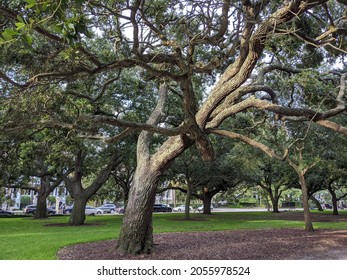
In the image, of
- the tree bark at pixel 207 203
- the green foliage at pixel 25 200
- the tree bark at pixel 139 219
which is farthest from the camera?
the green foliage at pixel 25 200

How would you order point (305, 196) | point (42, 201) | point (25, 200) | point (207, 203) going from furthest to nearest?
point (25, 200), point (207, 203), point (42, 201), point (305, 196)

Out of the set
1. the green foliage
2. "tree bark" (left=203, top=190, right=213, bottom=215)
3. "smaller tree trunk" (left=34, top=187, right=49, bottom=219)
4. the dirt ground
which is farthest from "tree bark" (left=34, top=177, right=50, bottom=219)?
the green foliage

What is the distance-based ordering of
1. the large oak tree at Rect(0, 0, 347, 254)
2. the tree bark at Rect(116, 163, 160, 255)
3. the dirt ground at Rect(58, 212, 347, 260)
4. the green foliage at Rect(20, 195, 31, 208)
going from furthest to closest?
the green foliage at Rect(20, 195, 31, 208) → the tree bark at Rect(116, 163, 160, 255) → the dirt ground at Rect(58, 212, 347, 260) → the large oak tree at Rect(0, 0, 347, 254)

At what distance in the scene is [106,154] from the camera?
21.5 meters

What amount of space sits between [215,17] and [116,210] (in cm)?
4822

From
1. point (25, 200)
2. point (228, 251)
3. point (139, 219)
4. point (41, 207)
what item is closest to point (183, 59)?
point (139, 219)

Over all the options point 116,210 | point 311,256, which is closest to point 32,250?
point 311,256

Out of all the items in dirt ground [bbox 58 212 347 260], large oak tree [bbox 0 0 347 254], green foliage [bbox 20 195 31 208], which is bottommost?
dirt ground [bbox 58 212 347 260]

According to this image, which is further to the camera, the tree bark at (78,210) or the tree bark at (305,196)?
the tree bark at (78,210)

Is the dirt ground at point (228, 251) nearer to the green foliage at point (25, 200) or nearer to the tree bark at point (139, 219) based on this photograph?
the tree bark at point (139, 219)

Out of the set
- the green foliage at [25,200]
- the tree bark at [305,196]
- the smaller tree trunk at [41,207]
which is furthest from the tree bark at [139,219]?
the green foliage at [25,200]

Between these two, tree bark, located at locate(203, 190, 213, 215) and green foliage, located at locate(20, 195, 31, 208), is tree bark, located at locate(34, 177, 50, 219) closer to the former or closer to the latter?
tree bark, located at locate(203, 190, 213, 215)

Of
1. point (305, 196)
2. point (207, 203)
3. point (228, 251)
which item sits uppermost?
point (305, 196)

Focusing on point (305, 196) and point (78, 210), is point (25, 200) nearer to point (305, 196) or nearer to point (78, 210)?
point (78, 210)
